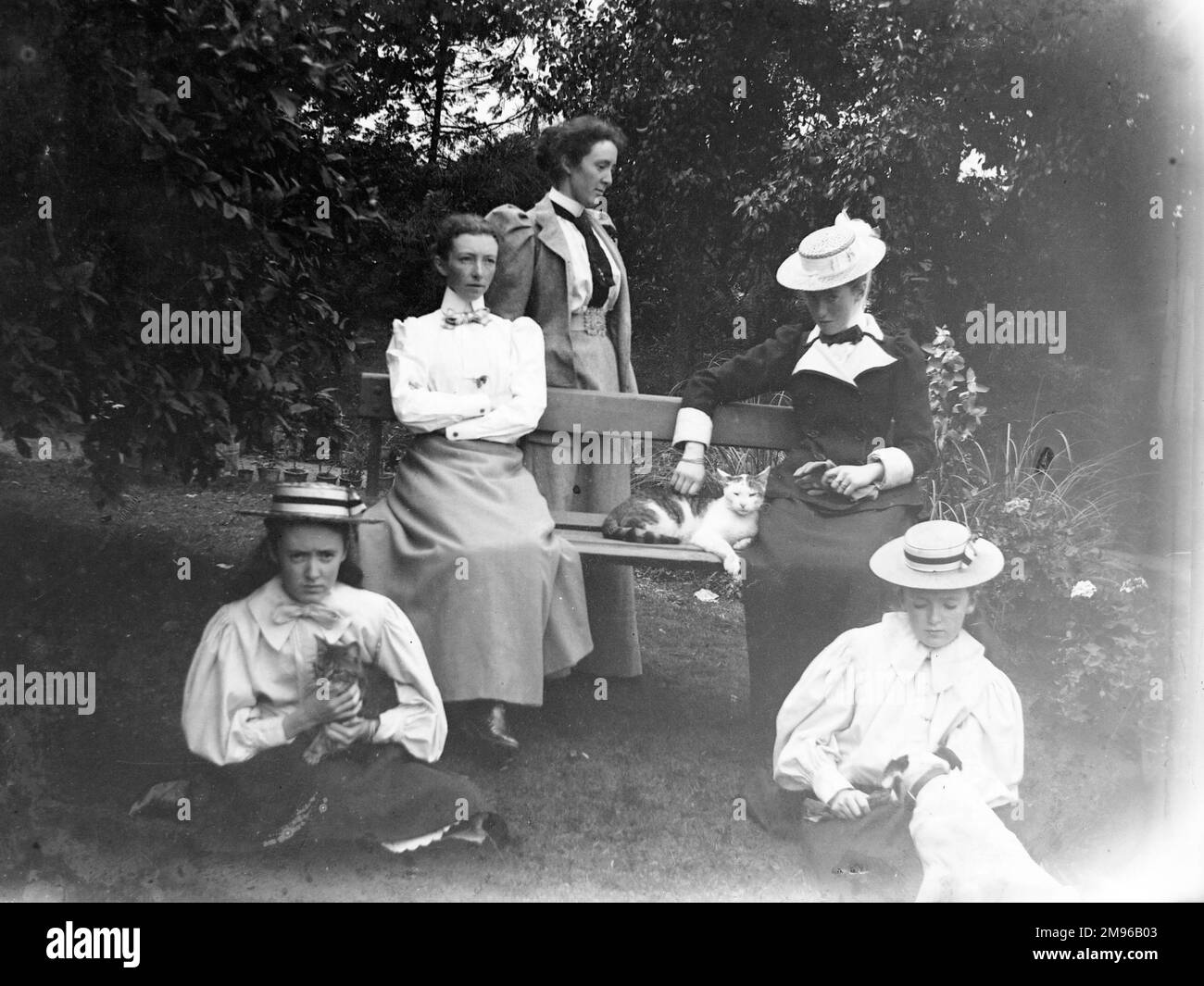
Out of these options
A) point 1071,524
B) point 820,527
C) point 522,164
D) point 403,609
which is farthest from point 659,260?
point 1071,524

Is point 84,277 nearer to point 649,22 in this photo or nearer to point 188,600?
Result: point 188,600

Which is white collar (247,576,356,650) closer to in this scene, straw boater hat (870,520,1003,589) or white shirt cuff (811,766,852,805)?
white shirt cuff (811,766,852,805)

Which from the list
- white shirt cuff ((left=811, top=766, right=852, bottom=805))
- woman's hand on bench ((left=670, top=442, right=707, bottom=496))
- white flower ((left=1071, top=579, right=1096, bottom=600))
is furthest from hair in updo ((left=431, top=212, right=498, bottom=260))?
white flower ((left=1071, top=579, right=1096, bottom=600))

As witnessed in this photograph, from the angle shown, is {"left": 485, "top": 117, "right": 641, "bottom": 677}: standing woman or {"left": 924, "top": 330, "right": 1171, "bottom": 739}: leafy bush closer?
{"left": 485, "top": 117, "right": 641, "bottom": 677}: standing woman

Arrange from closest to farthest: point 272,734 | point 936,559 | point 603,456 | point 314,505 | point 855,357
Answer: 1. point 272,734
2. point 314,505
3. point 936,559
4. point 855,357
5. point 603,456

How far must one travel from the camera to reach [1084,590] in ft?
14.1

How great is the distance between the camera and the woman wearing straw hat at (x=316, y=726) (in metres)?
3.83

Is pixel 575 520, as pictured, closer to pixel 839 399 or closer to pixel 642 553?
pixel 642 553

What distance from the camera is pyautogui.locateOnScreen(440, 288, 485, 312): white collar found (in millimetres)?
4004

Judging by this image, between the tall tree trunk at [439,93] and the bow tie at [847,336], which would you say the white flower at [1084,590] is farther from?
the tall tree trunk at [439,93]

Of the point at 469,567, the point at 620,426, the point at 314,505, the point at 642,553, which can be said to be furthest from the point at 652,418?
the point at 314,505

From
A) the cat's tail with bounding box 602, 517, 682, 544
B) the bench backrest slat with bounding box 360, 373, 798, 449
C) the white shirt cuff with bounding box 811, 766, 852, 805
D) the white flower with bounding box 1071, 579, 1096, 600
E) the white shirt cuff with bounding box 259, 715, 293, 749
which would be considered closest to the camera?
the white shirt cuff with bounding box 259, 715, 293, 749

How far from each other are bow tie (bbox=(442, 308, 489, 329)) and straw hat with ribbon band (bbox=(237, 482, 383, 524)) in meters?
0.69

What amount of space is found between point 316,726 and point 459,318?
4.90 feet
